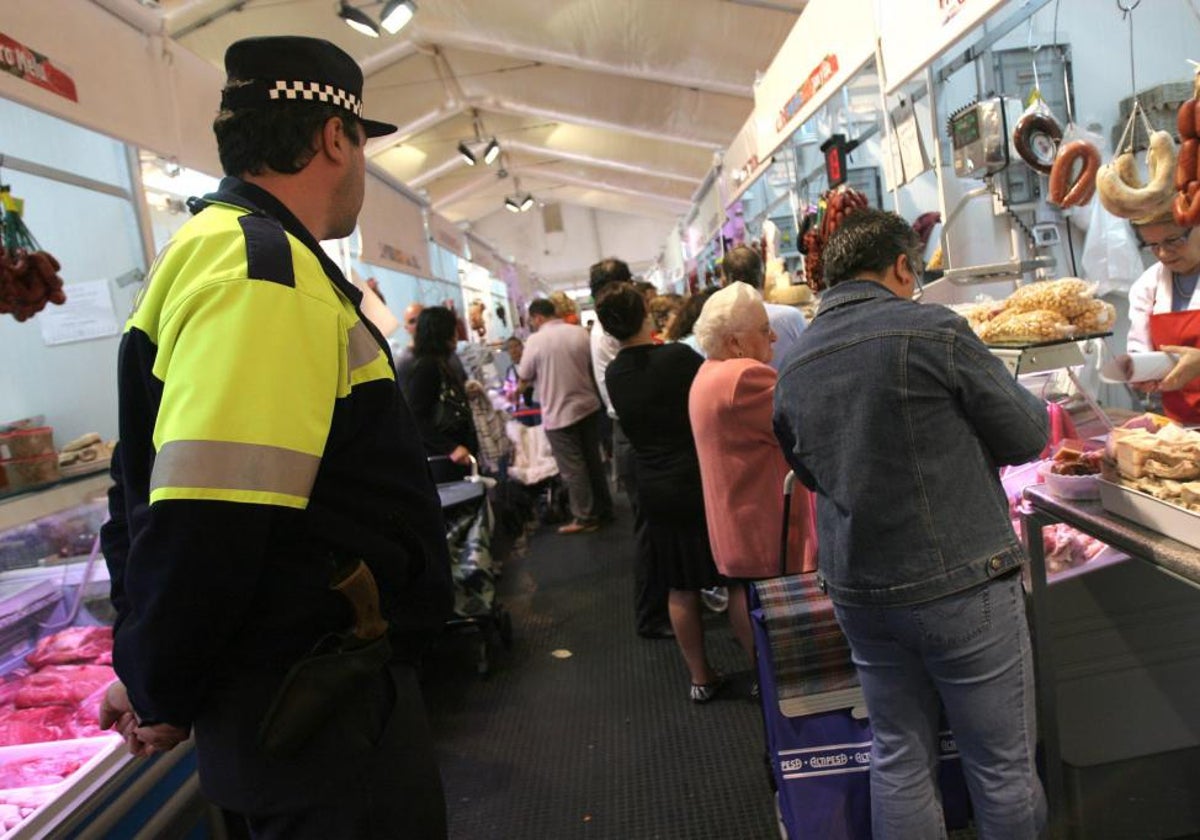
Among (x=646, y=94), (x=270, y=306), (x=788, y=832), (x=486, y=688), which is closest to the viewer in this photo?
(x=270, y=306)

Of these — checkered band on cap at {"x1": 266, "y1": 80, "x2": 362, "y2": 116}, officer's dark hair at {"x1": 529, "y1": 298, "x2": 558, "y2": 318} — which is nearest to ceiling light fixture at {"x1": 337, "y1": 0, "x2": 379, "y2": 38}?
officer's dark hair at {"x1": 529, "y1": 298, "x2": 558, "y2": 318}

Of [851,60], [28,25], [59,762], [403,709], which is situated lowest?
[59,762]

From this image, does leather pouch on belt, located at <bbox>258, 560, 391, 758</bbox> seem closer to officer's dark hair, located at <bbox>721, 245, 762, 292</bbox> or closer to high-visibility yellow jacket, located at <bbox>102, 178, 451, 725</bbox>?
high-visibility yellow jacket, located at <bbox>102, 178, 451, 725</bbox>

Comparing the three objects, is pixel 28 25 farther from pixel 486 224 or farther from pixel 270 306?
pixel 486 224

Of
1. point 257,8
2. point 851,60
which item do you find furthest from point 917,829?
point 257,8

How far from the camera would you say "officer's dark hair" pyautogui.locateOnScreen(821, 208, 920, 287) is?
5.29 feet

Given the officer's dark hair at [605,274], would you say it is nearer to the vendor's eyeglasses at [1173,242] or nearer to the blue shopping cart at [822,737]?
the vendor's eyeglasses at [1173,242]

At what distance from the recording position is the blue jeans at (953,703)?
1510 millimetres

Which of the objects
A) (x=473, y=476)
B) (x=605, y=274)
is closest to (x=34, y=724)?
(x=473, y=476)

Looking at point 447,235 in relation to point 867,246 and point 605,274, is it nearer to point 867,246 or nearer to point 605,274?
point 605,274

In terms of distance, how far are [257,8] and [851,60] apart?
5.47m

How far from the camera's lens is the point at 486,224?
23.3 meters

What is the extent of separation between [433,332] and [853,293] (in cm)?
321

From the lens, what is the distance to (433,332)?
4.40m
